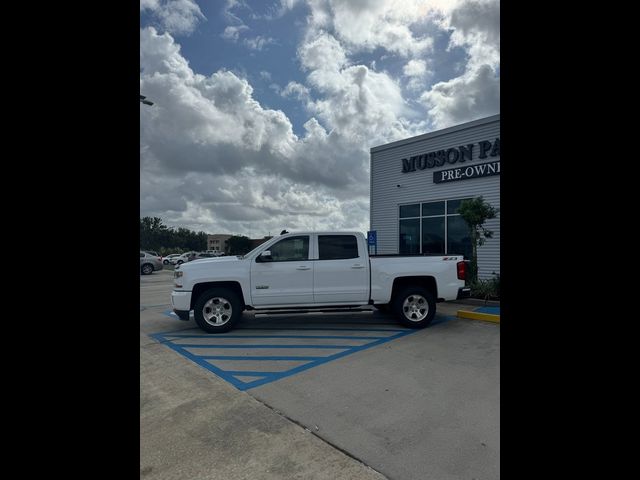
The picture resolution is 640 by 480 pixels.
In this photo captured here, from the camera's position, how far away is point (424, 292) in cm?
724

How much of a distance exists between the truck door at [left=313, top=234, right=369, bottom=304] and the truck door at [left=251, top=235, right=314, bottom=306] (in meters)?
0.17

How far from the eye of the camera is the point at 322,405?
3879 mm

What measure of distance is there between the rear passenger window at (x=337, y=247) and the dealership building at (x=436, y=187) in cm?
623

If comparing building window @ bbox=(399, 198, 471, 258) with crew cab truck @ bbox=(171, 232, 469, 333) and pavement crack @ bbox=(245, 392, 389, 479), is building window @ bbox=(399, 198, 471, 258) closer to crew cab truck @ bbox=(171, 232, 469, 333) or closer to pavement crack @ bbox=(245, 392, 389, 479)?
crew cab truck @ bbox=(171, 232, 469, 333)

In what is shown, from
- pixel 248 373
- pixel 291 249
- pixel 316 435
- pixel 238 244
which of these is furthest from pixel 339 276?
pixel 238 244

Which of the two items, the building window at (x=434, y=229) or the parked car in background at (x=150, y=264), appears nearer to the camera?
the building window at (x=434, y=229)

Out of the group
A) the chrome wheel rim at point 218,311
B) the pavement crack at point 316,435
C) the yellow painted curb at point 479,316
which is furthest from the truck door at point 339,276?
the pavement crack at point 316,435

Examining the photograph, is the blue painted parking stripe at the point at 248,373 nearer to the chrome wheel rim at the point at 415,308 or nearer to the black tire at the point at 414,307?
the black tire at the point at 414,307

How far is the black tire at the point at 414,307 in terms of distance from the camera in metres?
7.20

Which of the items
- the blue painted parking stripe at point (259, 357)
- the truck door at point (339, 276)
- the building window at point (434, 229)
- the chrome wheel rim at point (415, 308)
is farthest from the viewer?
the building window at point (434, 229)

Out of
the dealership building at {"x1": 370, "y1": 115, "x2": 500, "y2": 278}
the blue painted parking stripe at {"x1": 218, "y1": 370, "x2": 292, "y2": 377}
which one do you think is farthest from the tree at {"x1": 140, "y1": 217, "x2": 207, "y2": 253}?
the blue painted parking stripe at {"x1": 218, "y1": 370, "x2": 292, "y2": 377}

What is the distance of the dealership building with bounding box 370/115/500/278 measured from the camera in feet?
42.2
